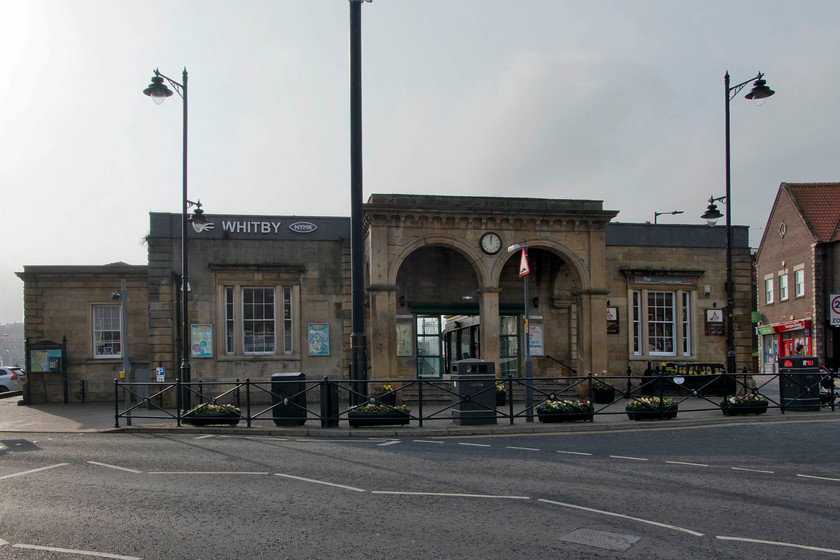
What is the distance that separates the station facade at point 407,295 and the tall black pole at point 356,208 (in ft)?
17.6

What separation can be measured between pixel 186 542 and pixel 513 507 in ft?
11.4

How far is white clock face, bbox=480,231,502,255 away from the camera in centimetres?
2280

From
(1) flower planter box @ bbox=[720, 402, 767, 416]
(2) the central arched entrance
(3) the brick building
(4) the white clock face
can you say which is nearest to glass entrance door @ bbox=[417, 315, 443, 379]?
(2) the central arched entrance

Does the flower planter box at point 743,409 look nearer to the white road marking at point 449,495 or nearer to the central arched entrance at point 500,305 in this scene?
the central arched entrance at point 500,305

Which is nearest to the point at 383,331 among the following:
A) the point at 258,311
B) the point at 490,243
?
the point at 490,243

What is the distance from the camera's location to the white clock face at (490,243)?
22797mm

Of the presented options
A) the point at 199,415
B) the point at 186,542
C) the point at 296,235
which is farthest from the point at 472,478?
the point at 296,235

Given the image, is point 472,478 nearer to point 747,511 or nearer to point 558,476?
point 558,476

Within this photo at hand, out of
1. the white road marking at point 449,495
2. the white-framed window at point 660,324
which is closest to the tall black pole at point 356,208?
the white road marking at point 449,495

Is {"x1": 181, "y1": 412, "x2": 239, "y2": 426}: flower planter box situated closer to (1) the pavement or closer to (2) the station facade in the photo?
(1) the pavement

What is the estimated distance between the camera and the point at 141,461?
1161 cm

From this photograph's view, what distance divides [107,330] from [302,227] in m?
8.62

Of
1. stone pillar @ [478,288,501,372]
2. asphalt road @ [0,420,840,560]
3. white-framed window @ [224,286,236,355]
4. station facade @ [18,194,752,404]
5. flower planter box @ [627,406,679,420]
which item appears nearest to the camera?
asphalt road @ [0,420,840,560]

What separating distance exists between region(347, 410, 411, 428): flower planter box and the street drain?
8.86 metres
